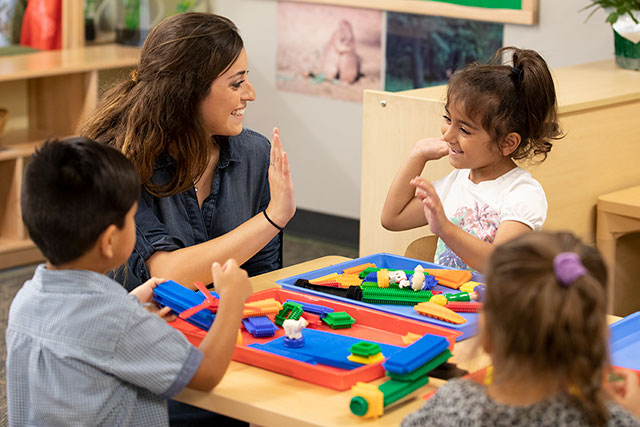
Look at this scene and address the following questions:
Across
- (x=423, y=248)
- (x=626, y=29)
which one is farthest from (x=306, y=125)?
(x=423, y=248)

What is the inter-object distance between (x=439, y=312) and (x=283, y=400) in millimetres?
401

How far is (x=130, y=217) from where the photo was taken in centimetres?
141

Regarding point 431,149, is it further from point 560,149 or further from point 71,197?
point 71,197

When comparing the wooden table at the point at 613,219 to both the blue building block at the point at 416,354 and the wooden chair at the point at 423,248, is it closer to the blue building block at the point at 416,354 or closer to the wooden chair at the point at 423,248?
the wooden chair at the point at 423,248

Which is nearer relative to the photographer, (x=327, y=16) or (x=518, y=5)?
(x=518, y=5)

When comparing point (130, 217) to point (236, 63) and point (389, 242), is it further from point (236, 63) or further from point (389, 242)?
point (389, 242)

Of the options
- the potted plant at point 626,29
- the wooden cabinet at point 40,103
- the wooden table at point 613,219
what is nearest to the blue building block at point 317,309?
the wooden table at point 613,219

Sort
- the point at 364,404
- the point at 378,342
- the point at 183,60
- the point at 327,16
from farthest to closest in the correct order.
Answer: the point at 327,16, the point at 183,60, the point at 378,342, the point at 364,404

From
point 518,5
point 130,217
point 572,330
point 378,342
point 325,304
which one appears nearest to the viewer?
point 572,330

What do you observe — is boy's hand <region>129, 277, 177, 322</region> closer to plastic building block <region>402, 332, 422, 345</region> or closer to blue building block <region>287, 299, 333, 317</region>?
blue building block <region>287, 299, 333, 317</region>

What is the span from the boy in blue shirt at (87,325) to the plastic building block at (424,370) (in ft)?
0.85

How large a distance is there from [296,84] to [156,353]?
350 centimetres

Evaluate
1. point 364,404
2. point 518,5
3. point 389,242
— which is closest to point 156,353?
point 364,404

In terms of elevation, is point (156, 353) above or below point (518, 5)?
below
